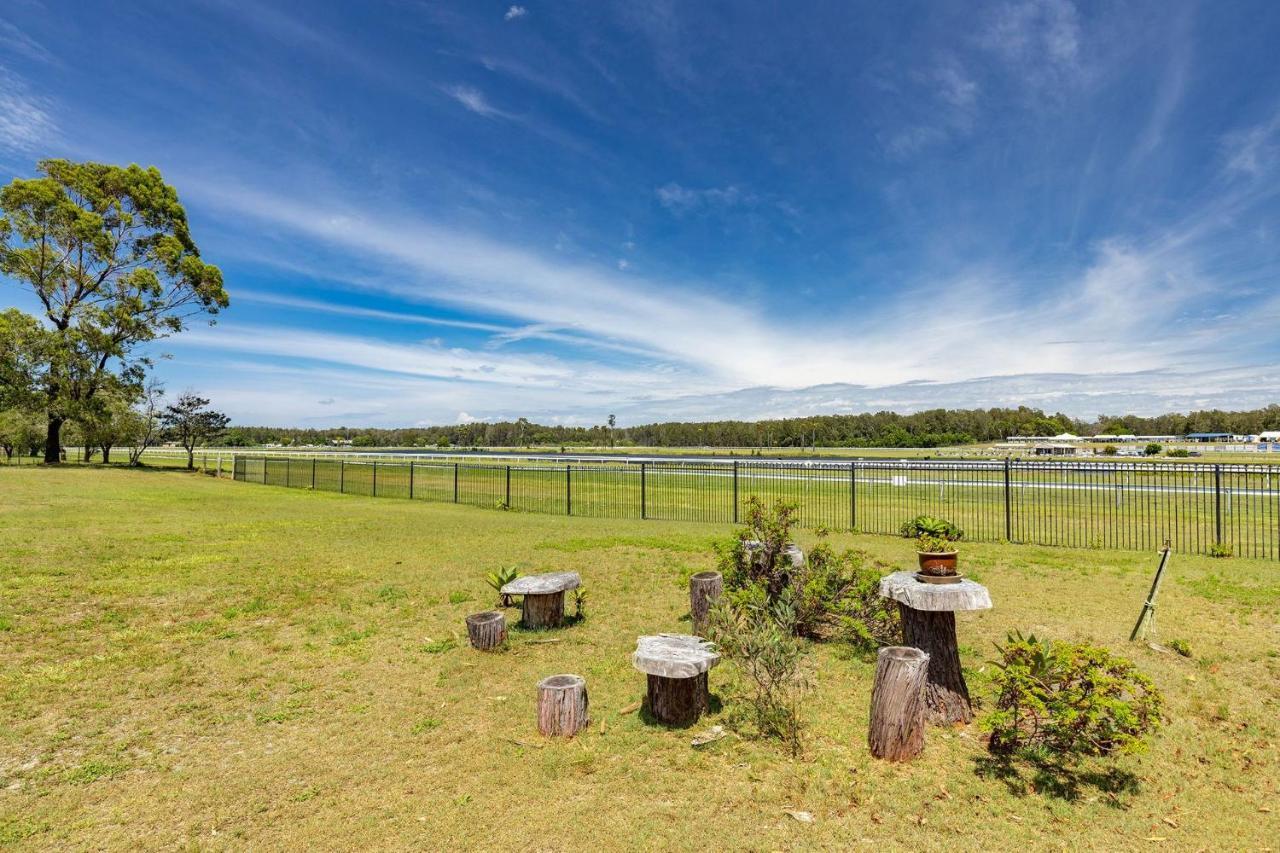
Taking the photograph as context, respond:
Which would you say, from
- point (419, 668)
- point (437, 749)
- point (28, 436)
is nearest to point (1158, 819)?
point (437, 749)

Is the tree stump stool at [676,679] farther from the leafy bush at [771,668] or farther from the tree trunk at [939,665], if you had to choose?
the tree trunk at [939,665]

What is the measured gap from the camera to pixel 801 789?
3.63m

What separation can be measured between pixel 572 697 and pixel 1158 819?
378 centimetres

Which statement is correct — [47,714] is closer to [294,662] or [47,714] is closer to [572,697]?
[294,662]

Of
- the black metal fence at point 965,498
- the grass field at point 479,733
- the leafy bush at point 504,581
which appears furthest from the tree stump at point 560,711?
the black metal fence at point 965,498

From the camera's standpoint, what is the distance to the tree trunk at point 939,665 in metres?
4.43

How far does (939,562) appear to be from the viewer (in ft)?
14.2

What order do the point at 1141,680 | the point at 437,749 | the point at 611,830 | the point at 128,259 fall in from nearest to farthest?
the point at 611,830
the point at 1141,680
the point at 437,749
the point at 128,259

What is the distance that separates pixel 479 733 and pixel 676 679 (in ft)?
5.35

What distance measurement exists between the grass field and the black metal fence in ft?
14.4

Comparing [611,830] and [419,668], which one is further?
[419,668]

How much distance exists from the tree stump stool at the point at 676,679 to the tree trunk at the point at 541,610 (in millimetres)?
2477

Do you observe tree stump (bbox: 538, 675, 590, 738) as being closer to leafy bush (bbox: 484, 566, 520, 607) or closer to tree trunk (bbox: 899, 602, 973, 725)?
tree trunk (bbox: 899, 602, 973, 725)

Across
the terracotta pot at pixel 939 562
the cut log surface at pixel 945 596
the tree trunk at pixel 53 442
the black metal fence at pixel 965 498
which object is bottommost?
the black metal fence at pixel 965 498
